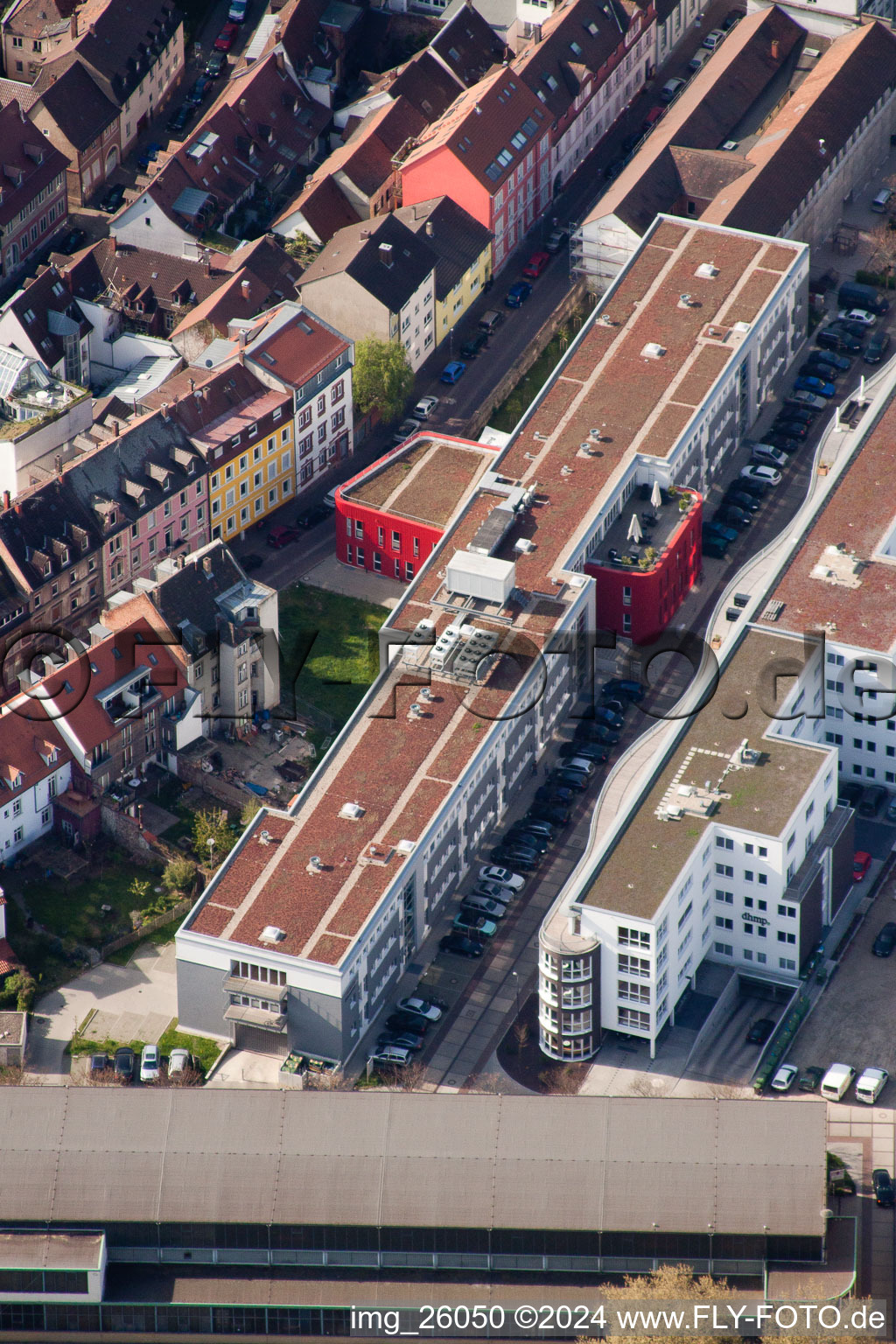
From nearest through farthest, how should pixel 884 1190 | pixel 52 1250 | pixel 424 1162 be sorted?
pixel 52 1250, pixel 424 1162, pixel 884 1190

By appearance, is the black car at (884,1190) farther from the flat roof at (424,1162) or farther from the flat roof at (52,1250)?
the flat roof at (52,1250)

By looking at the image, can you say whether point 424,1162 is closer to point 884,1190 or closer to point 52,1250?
point 52,1250

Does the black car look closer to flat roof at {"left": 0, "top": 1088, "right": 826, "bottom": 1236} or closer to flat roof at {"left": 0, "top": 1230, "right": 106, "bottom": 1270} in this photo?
flat roof at {"left": 0, "top": 1088, "right": 826, "bottom": 1236}

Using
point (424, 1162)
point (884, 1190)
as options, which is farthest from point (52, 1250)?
point (884, 1190)

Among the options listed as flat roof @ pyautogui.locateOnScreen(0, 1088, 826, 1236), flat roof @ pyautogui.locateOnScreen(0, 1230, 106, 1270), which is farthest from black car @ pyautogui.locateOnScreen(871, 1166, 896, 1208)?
flat roof @ pyautogui.locateOnScreen(0, 1230, 106, 1270)

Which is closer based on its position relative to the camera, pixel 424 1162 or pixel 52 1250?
pixel 52 1250

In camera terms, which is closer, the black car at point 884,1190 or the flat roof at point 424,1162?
the flat roof at point 424,1162

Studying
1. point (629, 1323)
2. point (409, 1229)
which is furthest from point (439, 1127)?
point (629, 1323)

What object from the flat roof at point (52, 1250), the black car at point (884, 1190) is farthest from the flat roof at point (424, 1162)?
the black car at point (884, 1190)
